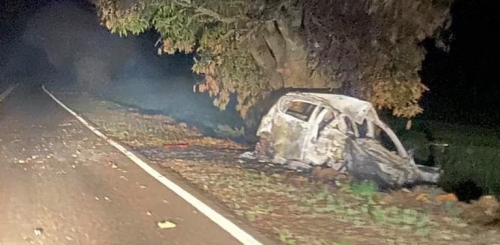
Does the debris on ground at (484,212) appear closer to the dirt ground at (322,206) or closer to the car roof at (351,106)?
the dirt ground at (322,206)

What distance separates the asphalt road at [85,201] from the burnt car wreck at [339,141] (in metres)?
2.98

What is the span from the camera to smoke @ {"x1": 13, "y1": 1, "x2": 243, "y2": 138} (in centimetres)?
4341

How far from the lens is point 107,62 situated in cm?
5931

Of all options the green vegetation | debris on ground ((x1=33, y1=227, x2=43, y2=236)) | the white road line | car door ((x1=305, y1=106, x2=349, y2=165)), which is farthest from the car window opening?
debris on ground ((x1=33, y1=227, x2=43, y2=236))

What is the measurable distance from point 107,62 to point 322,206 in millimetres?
49121

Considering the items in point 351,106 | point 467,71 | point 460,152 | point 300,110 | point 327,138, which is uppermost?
point 467,71

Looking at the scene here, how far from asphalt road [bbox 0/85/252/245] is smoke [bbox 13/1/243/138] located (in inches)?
725

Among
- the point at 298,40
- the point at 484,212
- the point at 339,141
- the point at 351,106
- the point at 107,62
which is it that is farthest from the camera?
the point at 107,62

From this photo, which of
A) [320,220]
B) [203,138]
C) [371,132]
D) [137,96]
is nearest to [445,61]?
[137,96]

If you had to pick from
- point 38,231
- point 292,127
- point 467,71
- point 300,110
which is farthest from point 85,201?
point 467,71

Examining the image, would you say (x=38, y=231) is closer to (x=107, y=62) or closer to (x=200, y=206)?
(x=200, y=206)

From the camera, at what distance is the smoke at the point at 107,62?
43.4 metres

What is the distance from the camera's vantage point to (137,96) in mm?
45188

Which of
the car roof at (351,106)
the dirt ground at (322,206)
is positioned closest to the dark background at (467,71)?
the car roof at (351,106)
